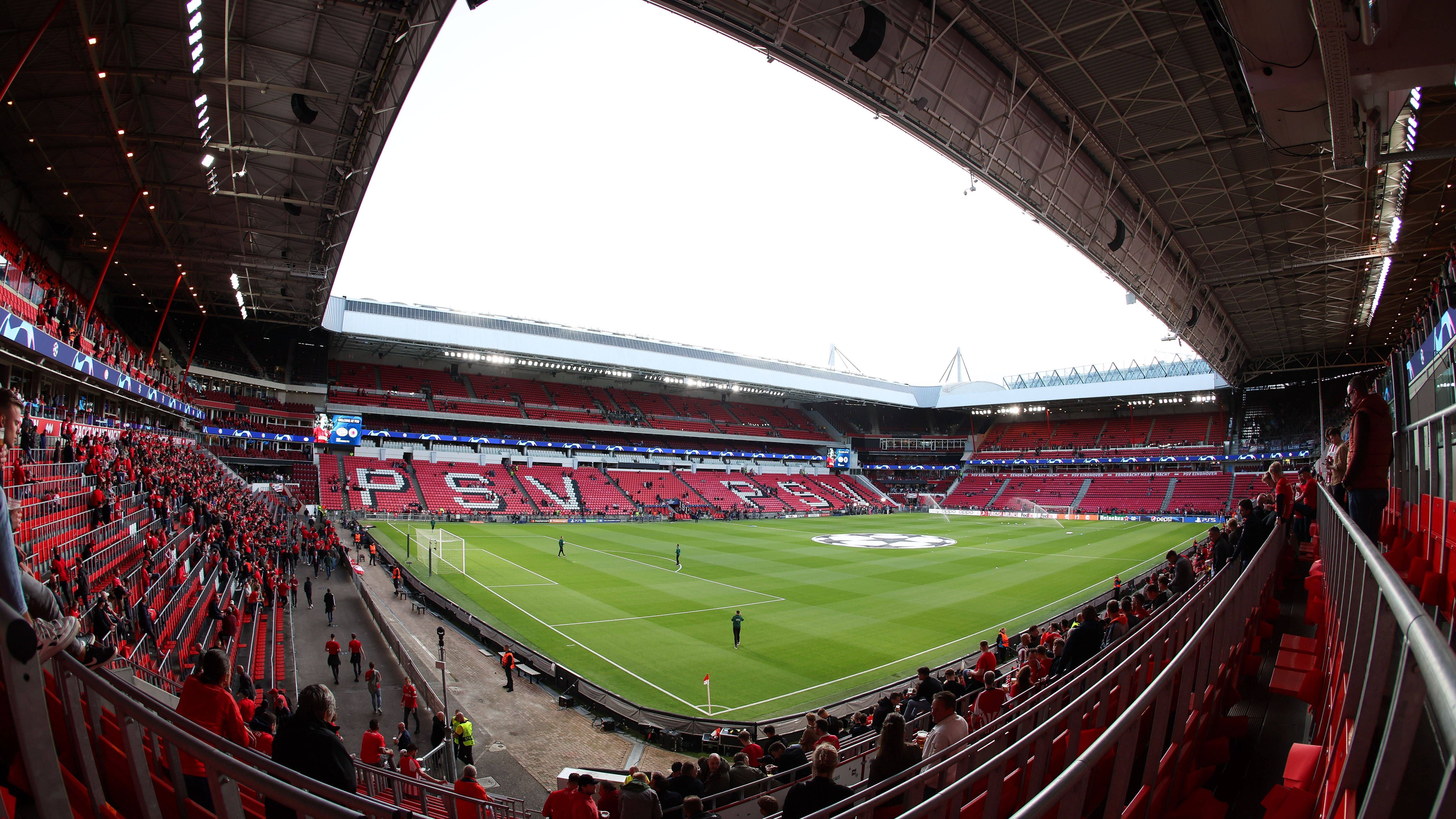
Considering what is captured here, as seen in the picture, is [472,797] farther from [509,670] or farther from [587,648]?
[587,648]

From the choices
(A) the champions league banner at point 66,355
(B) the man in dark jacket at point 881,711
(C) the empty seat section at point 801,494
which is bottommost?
(B) the man in dark jacket at point 881,711

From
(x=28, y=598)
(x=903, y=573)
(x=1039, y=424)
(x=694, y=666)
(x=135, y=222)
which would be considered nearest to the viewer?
(x=28, y=598)

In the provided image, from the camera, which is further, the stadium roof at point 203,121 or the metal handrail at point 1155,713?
the stadium roof at point 203,121

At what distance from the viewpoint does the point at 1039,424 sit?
78938 millimetres

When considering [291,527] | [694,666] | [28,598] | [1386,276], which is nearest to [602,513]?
[291,527]

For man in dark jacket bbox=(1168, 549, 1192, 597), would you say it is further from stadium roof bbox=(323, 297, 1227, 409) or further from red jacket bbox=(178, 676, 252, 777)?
stadium roof bbox=(323, 297, 1227, 409)

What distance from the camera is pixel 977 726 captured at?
22.2ft

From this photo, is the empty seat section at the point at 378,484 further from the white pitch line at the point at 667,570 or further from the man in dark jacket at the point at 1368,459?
the man in dark jacket at the point at 1368,459

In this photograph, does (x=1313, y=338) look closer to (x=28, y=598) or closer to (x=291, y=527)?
(x=28, y=598)

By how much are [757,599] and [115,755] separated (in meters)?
22.2

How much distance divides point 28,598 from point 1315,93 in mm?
14509

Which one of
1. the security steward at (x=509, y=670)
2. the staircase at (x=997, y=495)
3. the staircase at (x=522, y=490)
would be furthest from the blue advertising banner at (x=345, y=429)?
the staircase at (x=997, y=495)

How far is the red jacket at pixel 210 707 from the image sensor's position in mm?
4078

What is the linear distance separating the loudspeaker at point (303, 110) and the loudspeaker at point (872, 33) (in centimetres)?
1422
